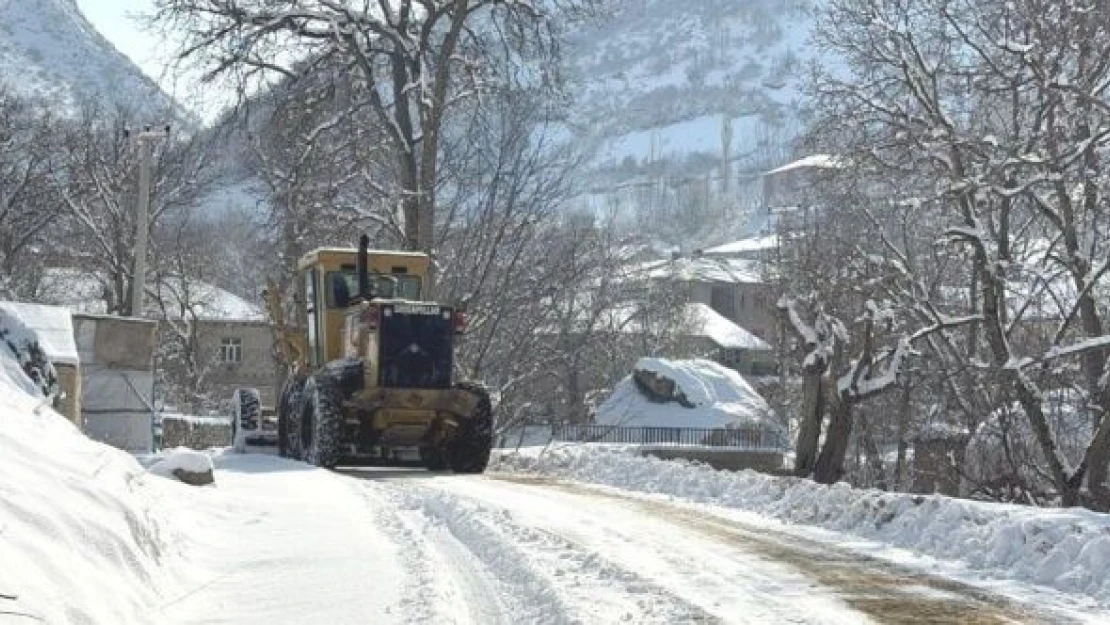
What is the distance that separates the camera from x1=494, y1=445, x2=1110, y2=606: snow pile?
9.55m

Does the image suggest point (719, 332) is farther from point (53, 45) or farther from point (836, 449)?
point (53, 45)

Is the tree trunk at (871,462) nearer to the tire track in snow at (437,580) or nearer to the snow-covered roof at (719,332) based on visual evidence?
the tire track in snow at (437,580)

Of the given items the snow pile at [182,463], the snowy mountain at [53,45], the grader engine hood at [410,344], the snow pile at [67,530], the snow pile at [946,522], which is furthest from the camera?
the snowy mountain at [53,45]

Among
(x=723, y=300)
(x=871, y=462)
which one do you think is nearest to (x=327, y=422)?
(x=871, y=462)

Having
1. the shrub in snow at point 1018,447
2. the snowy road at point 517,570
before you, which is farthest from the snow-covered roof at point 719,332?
the snowy road at point 517,570

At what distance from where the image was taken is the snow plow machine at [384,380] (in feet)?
65.7

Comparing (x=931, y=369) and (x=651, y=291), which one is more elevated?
(x=651, y=291)

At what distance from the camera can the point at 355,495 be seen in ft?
47.2

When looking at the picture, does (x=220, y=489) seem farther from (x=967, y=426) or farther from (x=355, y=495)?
(x=967, y=426)

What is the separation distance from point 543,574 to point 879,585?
2.26m

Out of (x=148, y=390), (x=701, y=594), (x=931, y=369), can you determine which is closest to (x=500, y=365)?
(x=931, y=369)

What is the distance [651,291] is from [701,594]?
230 ft

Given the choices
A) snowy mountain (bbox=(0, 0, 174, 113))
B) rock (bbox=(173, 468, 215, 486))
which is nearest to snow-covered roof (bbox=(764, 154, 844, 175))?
rock (bbox=(173, 468, 215, 486))

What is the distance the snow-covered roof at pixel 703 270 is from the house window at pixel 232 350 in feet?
80.5
